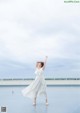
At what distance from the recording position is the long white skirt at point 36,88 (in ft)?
9.71

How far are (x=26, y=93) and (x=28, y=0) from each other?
75cm

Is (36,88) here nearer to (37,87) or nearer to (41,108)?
(37,87)

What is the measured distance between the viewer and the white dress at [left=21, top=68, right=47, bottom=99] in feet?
9.63

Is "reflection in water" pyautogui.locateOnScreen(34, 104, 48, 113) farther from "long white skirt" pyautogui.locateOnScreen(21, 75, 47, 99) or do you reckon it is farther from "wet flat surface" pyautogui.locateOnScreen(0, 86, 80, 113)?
"long white skirt" pyautogui.locateOnScreen(21, 75, 47, 99)

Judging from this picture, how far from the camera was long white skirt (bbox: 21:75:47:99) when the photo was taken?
2.96m

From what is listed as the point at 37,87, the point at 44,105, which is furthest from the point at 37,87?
the point at 44,105

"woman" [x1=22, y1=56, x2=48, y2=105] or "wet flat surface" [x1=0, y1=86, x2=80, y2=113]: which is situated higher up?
"woman" [x1=22, y1=56, x2=48, y2=105]

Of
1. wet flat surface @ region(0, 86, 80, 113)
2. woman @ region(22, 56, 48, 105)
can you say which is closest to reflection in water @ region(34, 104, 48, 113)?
wet flat surface @ region(0, 86, 80, 113)

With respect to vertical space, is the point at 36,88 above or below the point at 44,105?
above

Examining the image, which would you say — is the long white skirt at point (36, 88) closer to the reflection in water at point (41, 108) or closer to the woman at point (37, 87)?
the woman at point (37, 87)

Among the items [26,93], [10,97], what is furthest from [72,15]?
[10,97]

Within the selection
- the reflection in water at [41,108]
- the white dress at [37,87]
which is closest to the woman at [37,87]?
the white dress at [37,87]

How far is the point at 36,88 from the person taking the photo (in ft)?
9.86

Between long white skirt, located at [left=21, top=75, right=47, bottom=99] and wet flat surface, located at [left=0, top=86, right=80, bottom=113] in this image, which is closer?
wet flat surface, located at [left=0, top=86, right=80, bottom=113]
